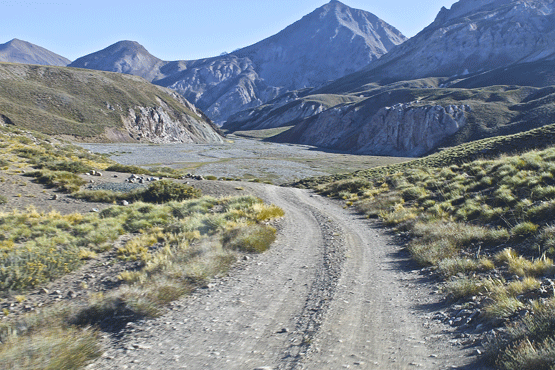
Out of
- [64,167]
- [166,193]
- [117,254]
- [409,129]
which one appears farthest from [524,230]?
[409,129]

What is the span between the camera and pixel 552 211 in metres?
8.83

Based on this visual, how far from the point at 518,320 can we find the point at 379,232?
8.65 meters

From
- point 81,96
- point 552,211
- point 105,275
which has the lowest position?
point 105,275

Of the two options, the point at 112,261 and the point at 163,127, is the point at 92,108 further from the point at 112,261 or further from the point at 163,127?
the point at 112,261

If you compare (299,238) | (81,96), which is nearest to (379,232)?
(299,238)

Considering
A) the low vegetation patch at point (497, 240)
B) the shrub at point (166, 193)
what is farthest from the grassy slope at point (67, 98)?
the low vegetation patch at point (497, 240)

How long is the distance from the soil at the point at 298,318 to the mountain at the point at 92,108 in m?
89.5

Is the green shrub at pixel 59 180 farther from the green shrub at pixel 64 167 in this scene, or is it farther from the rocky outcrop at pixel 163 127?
the rocky outcrop at pixel 163 127

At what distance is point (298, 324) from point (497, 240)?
6375 millimetres

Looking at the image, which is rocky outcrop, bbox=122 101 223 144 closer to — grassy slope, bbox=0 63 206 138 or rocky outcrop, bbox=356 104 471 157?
grassy slope, bbox=0 63 206 138

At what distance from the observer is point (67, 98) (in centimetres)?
9931

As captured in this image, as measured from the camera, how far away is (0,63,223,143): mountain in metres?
84.8

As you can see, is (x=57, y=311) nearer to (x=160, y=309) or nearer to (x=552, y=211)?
(x=160, y=309)

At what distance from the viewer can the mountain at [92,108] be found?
278 ft
